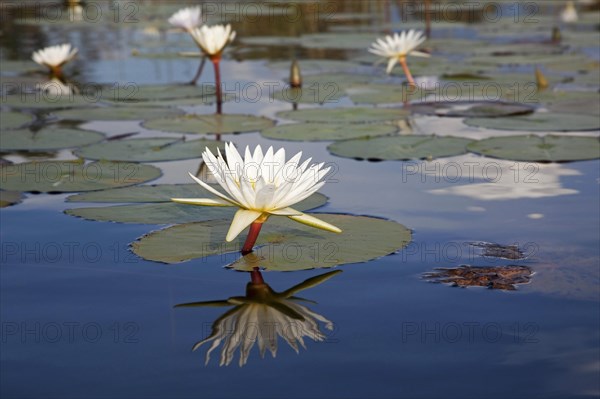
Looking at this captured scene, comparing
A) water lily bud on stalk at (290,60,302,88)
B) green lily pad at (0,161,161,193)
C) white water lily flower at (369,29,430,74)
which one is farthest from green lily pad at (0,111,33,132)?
white water lily flower at (369,29,430,74)

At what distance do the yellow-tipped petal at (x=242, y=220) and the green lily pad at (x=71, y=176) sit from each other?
1.43m

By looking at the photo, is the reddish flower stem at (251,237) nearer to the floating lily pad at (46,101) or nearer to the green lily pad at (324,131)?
the green lily pad at (324,131)

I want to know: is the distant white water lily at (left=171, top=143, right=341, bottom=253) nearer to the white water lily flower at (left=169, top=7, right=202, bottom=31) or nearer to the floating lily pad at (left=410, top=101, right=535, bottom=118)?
the floating lily pad at (left=410, top=101, right=535, bottom=118)

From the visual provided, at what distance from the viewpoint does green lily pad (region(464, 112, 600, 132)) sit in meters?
5.95

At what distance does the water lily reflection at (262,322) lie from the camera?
9.22 feet

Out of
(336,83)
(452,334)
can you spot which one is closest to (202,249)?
(452,334)

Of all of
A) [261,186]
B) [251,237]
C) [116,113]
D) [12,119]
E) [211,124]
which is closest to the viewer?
[261,186]

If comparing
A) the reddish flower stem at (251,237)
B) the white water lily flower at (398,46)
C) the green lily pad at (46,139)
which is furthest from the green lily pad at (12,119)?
the reddish flower stem at (251,237)

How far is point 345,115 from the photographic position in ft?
21.6

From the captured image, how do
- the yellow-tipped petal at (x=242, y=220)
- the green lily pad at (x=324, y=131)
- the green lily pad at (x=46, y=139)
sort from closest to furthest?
the yellow-tipped petal at (x=242, y=220)
the green lily pad at (x=46, y=139)
the green lily pad at (x=324, y=131)

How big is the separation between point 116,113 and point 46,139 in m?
1.08

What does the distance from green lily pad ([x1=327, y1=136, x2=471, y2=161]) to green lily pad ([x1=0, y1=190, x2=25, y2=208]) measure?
1.83 meters

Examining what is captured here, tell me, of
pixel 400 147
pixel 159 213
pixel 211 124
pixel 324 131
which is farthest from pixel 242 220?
pixel 211 124

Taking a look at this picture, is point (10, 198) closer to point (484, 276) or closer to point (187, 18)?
point (484, 276)
